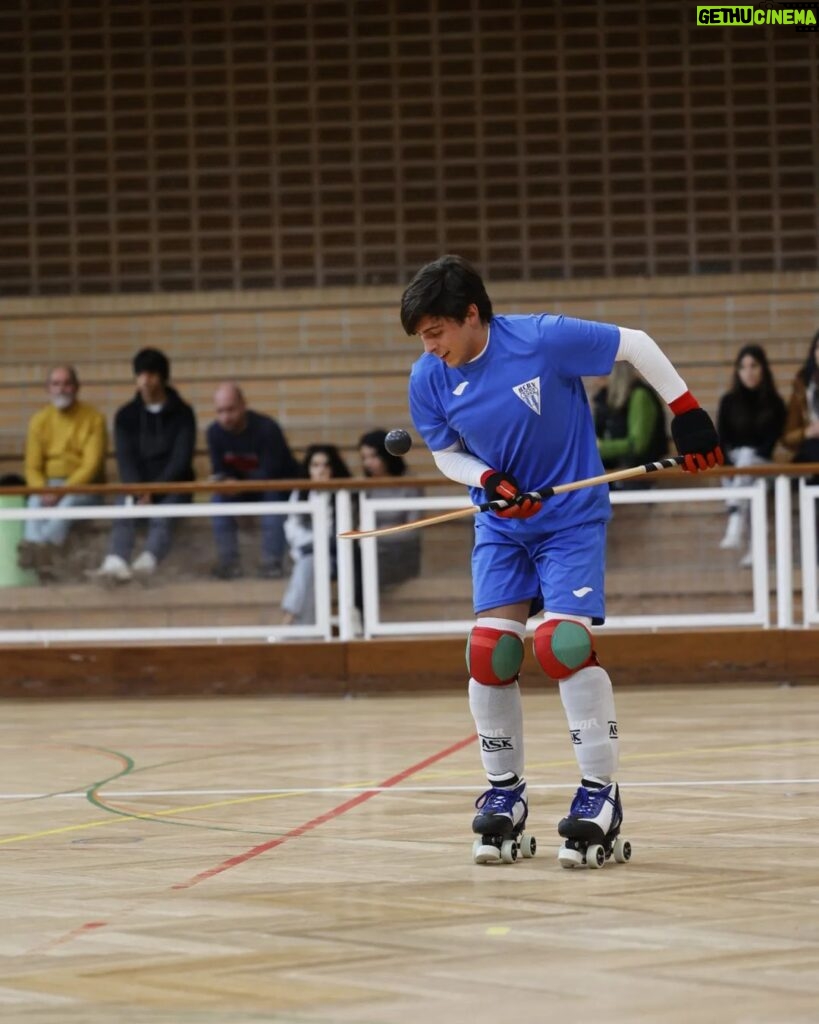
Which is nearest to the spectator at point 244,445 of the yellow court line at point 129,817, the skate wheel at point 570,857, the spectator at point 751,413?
the spectator at point 751,413

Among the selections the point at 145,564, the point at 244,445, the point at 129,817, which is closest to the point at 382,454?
the point at 244,445

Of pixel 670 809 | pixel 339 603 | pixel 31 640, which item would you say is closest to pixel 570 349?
pixel 670 809

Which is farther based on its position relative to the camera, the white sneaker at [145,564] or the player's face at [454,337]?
the white sneaker at [145,564]

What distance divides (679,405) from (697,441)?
6.0 inches

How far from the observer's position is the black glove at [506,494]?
181 inches

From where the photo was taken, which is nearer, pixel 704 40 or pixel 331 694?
pixel 331 694

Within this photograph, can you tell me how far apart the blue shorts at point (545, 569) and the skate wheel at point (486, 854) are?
61cm

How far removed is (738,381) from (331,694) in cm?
288

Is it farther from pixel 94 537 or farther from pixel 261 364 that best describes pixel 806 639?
pixel 261 364

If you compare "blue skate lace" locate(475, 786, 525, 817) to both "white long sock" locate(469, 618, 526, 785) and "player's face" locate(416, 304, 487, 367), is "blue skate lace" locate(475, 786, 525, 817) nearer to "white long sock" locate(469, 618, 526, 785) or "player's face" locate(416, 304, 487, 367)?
"white long sock" locate(469, 618, 526, 785)

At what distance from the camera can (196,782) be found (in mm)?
6492

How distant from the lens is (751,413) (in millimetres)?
10328

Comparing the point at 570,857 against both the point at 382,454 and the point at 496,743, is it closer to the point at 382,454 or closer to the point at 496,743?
the point at 496,743

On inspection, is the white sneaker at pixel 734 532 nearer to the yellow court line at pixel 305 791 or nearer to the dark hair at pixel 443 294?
the yellow court line at pixel 305 791
